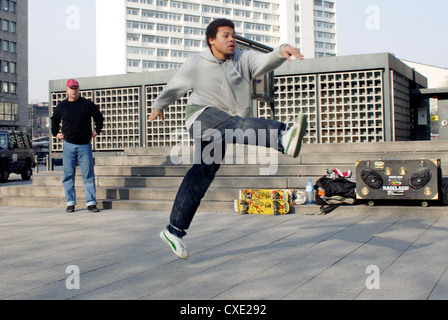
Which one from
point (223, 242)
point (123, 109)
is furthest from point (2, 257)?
point (123, 109)

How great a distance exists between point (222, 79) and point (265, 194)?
3340 mm

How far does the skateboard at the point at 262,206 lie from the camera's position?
6770 millimetres

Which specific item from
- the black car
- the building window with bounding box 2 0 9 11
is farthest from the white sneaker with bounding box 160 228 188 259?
the building window with bounding box 2 0 9 11

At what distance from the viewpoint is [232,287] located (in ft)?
10.4

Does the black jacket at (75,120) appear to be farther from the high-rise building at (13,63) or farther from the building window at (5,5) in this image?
the building window at (5,5)

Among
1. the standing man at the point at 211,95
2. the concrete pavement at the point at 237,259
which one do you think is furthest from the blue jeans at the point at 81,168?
the standing man at the point at 211,95

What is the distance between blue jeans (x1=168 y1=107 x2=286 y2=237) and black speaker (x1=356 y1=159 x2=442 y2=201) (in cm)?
324

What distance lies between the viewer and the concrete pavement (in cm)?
308

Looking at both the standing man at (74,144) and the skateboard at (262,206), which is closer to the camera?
the skateboard at (262,206)

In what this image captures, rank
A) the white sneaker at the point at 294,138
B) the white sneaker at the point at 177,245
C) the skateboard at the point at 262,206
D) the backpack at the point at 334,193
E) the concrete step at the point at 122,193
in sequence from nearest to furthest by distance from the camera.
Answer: the white sneaker at the point at 294,138 → the white sneaker at the point at 177,245 → the backpack at the point at 334,193 → the skateboard at the point at 262,206 → the concrete step at the point at 122,193

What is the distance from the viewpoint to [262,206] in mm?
6867

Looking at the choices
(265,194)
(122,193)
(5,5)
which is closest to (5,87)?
(5,5)
